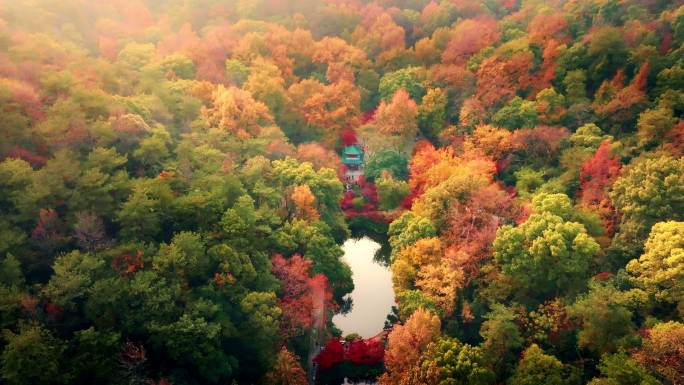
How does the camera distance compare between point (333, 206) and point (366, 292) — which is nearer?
point (366, 292)

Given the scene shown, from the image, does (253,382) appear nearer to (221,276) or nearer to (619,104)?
(221,276)

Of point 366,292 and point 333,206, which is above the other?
point 333,206

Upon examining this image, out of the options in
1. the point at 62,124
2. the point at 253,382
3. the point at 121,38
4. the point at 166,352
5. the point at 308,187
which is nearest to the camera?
the point at 166,352

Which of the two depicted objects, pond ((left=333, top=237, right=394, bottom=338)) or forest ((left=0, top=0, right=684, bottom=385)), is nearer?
forest ((left=0, top=0, right=684, bottom=385))

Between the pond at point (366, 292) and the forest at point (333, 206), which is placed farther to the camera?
the pond at point (366, 292)

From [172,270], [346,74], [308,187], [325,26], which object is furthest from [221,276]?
[325,26]
